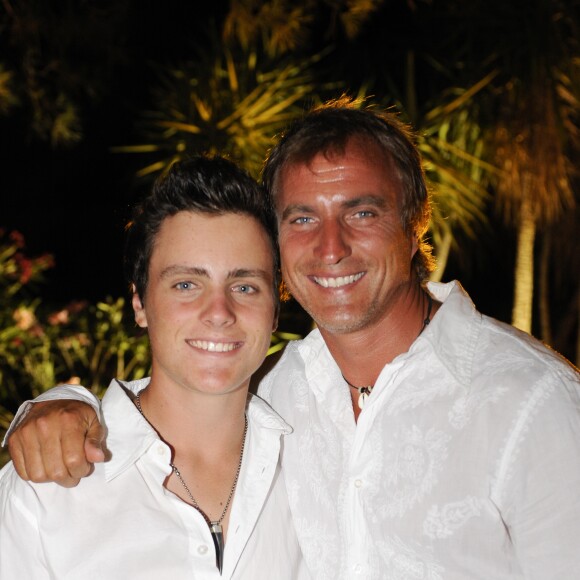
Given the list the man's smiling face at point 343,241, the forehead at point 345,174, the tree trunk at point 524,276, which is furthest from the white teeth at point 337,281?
the tree trunk at point 524,276

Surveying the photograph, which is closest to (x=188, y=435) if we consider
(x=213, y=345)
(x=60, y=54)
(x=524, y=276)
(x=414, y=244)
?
(x=213, y=345)

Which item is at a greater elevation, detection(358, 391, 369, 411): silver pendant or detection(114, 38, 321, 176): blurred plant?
detection(114, 38, 321, 176): blurred plant

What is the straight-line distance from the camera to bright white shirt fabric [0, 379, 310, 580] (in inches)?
73.4

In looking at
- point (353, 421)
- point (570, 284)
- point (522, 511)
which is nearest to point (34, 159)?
point (570, 284)

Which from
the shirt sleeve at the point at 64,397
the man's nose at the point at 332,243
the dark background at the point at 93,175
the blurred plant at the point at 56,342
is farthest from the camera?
the dark background at the point at 93,175

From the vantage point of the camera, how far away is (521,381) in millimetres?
1882

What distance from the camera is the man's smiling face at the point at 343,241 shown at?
2252 mm

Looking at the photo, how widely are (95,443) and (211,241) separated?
627 mm

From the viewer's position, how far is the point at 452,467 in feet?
6.29

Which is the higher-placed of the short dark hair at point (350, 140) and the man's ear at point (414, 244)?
the short dark hair at point (350, 140)

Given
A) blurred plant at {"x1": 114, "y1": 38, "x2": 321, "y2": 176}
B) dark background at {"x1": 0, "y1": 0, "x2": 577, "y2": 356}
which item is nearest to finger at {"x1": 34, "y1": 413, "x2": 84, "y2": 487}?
blurred plant at {"x1": 114, "y1": 38, "x2": 321, "y2": 176}

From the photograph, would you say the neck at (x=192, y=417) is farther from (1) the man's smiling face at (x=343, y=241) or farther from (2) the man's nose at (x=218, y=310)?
(1) the man's smiling face at (x=343, y=241)

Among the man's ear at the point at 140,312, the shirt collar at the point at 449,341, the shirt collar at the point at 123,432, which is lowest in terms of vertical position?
the shirt collar at the point at 123,432

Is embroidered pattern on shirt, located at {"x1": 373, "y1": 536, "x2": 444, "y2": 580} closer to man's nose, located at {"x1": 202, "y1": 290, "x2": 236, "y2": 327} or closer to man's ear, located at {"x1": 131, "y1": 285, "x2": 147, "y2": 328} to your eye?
man's nose, located at {"x1": 202, "y1": 290, "x2": 236, "y2": 327}
